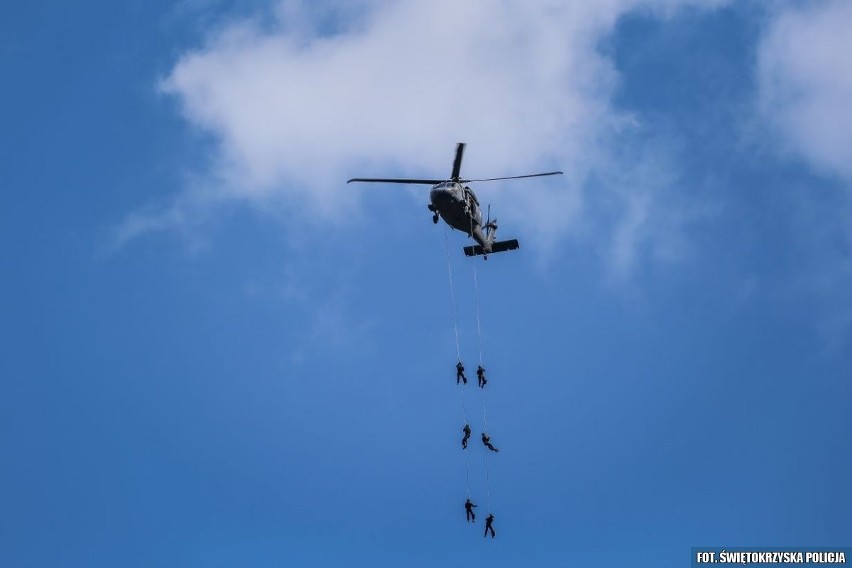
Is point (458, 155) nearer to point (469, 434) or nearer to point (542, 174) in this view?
point (542, 174)

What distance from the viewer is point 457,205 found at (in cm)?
5522

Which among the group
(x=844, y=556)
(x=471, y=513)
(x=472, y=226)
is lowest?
(x=471, y=513)

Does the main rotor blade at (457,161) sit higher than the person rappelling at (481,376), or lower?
higher

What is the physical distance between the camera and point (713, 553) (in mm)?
71938

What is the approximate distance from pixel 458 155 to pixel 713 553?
35688 mm

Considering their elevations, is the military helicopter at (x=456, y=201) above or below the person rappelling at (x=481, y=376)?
above

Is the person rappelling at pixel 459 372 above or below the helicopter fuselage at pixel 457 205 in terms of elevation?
below

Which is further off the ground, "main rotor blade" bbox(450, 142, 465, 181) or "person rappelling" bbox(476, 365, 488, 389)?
"main rotor blade" bbox(450, 142, 465, 181)

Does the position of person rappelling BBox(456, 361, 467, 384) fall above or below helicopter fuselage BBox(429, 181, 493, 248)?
below

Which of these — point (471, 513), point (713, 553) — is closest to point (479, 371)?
point (471, 513)

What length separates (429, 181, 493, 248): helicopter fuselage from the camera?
5472 cm

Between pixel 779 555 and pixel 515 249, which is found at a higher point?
pixel 515 249

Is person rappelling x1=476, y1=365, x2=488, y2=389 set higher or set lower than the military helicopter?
lower

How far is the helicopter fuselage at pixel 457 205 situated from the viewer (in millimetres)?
54719
